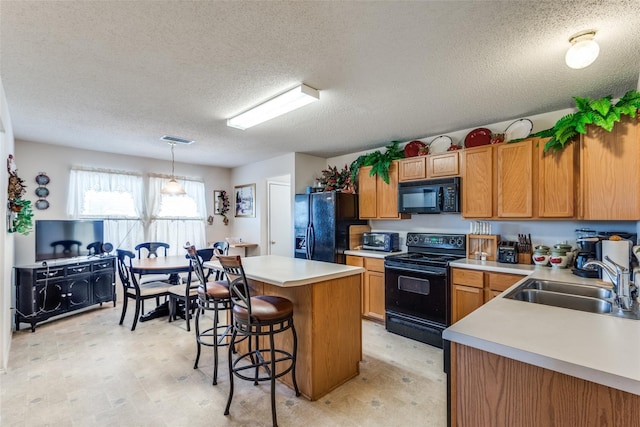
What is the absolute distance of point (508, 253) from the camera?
313 cm

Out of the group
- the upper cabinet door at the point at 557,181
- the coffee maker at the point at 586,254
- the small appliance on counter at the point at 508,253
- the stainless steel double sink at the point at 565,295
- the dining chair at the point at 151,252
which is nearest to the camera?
the stainless steel double sink at the point at 565,295

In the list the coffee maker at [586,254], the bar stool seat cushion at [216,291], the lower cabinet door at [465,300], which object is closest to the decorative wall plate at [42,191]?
the bar stool seat cushion at [216,291]

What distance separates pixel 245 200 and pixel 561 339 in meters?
5.67

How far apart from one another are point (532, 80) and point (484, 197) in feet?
4.18

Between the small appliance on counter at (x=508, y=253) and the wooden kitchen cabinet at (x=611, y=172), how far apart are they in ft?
2.37

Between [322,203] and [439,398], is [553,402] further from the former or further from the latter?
[322,203]

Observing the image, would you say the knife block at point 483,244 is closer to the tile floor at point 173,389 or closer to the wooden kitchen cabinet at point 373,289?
the wooden kitchen cabinet at point 373,289

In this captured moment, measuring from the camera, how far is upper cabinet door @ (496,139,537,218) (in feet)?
9.75

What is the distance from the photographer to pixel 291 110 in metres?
2.94

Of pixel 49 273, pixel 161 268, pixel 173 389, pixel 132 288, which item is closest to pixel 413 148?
pixel 161 268

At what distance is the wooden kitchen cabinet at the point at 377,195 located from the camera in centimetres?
410

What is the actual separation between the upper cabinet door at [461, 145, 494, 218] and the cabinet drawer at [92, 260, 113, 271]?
5.04 meters

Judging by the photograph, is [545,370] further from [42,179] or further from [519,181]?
[42,179]

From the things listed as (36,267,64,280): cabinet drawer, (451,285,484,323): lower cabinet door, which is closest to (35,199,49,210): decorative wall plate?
(36,267,64,280): cabinet drawer
